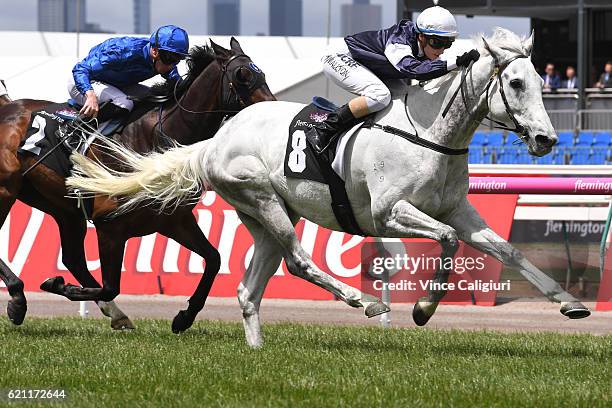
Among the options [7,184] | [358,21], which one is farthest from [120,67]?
[358,21]

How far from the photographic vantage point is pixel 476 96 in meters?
7.09

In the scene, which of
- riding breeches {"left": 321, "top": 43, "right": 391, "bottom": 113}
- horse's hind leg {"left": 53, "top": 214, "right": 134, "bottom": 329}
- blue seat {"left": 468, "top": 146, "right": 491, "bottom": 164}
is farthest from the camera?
blue seat {"left": 468, "top": 146, "right": 491, "bottom": 164}

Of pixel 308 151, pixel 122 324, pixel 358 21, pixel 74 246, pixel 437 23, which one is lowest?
pixel 358 21

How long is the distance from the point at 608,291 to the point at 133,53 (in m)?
4.55

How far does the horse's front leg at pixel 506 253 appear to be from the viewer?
6777 millimetres

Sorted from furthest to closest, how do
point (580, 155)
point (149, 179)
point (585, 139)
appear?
point (585, 139)
point (580, 155)
point (149, 179)

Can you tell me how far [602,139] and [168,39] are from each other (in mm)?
13651

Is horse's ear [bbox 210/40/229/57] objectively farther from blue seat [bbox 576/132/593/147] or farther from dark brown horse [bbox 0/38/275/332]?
blue seat [bbox 576/132/593/147]

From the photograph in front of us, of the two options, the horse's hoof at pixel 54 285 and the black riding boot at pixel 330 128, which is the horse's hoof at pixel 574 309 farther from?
the horse's hoof at pixel 54 285

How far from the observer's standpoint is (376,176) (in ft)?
23.9

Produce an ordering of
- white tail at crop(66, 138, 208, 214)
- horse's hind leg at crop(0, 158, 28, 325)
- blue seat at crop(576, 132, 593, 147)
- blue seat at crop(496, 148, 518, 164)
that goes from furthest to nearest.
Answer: blue seat at crop(576, 132, 593, 147) → blue seat at crop(496, 148, 518, 164) → horse's hind leg at crop(0, 158, 28, 325) → white tail at crop(66, 138, 208, 214)

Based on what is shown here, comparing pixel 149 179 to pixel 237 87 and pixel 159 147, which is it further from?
Answer: pixel 237 87

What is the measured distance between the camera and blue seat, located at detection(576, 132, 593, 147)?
2059 centimetres

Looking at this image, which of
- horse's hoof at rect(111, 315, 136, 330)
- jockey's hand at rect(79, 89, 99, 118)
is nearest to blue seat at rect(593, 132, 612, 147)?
horse's hoof at rect(111, 315, 136, 330)
